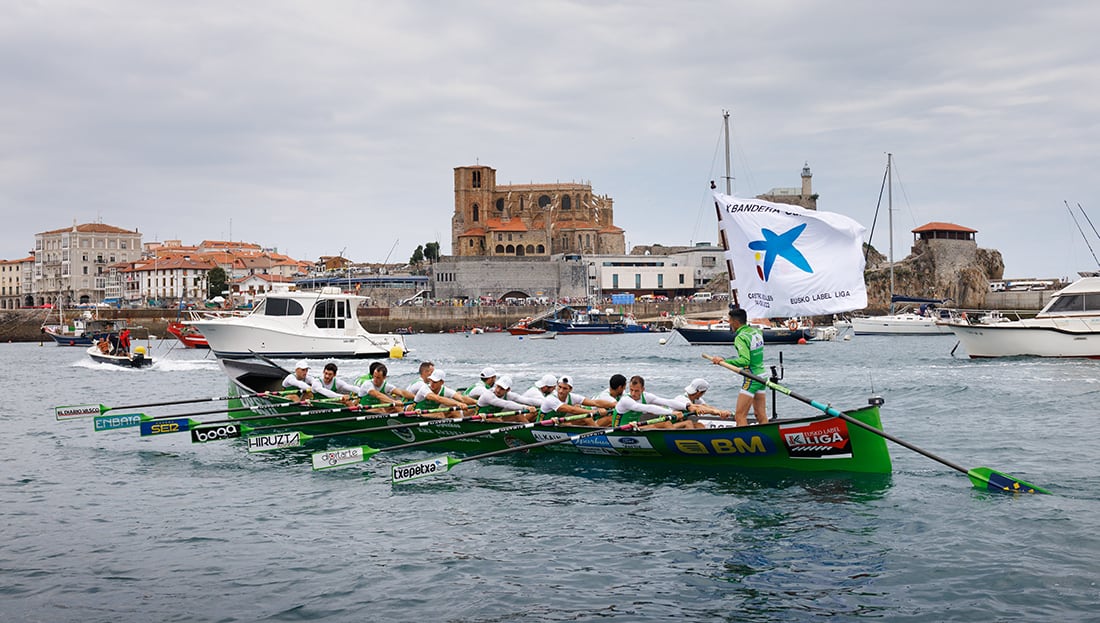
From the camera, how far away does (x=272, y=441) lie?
15.6 meters

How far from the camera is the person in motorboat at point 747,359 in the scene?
12805 millimetres

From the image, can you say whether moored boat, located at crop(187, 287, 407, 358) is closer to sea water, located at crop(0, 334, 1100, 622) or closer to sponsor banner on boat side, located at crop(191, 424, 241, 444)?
sea water, located at crop(0, 334, 1100, 622)

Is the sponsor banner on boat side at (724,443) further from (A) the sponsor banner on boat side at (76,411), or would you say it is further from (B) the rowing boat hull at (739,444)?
(A) the sponsor banner on boat side at (76,411)

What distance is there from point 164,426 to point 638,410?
8.84m

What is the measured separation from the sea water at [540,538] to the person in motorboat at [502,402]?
866 mm

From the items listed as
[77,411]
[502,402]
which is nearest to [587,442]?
[502,402]

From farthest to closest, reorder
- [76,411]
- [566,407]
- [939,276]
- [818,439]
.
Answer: [939,276]
[76,411]
[566,407]
[818,439]

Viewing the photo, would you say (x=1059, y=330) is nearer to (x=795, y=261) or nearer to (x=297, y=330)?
(x=795, y=261)

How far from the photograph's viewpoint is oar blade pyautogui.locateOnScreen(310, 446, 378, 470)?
1380 cm

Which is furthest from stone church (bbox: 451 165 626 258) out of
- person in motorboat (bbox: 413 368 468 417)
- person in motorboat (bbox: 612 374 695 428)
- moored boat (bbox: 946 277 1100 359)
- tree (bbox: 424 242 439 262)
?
person in motorboat (bbox: 612 374 695 428)

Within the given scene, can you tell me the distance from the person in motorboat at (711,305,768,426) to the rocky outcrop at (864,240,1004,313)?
306ft

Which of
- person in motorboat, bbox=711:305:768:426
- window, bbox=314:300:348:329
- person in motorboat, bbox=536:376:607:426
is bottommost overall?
person in motorboat, bbox=536:376:607:426

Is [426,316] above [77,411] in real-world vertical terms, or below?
above

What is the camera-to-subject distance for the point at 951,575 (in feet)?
30.6
